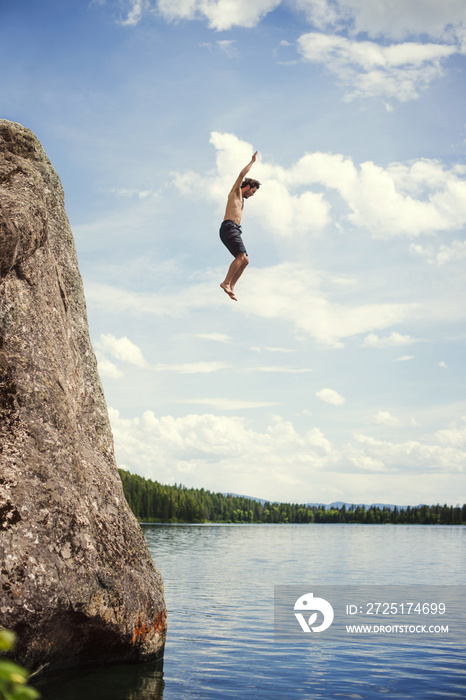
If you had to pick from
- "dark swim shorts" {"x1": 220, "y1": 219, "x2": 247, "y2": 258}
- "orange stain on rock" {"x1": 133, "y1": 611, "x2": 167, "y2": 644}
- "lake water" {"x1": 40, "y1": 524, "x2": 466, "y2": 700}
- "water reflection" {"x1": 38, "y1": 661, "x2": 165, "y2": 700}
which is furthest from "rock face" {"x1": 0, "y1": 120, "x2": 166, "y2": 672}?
"dark swim shorts" {"x1": 220, "y1": 219, "x2": 247, "y2": 258}

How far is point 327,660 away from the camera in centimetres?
1394

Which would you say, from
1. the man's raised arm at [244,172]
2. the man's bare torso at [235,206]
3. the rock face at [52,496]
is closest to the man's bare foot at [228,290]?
the man's bare torso at [235,206]

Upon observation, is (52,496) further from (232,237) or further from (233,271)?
(232,237)

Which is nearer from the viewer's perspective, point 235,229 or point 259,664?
point 235,229

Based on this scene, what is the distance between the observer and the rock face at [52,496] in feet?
30.0

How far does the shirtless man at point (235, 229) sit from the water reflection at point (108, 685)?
316 inches

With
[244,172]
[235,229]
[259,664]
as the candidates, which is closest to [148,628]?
[259,664]

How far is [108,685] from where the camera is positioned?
10.4m

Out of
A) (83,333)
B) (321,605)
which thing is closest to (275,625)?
(321,605)

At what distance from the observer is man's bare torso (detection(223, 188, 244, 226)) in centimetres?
1290

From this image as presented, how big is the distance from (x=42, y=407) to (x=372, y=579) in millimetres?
28262

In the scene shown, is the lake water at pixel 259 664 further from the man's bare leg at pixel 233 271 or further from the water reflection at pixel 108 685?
the man's bare leg at pixel 233 271

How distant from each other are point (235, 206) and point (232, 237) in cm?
72

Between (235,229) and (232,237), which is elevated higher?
(235,229)
